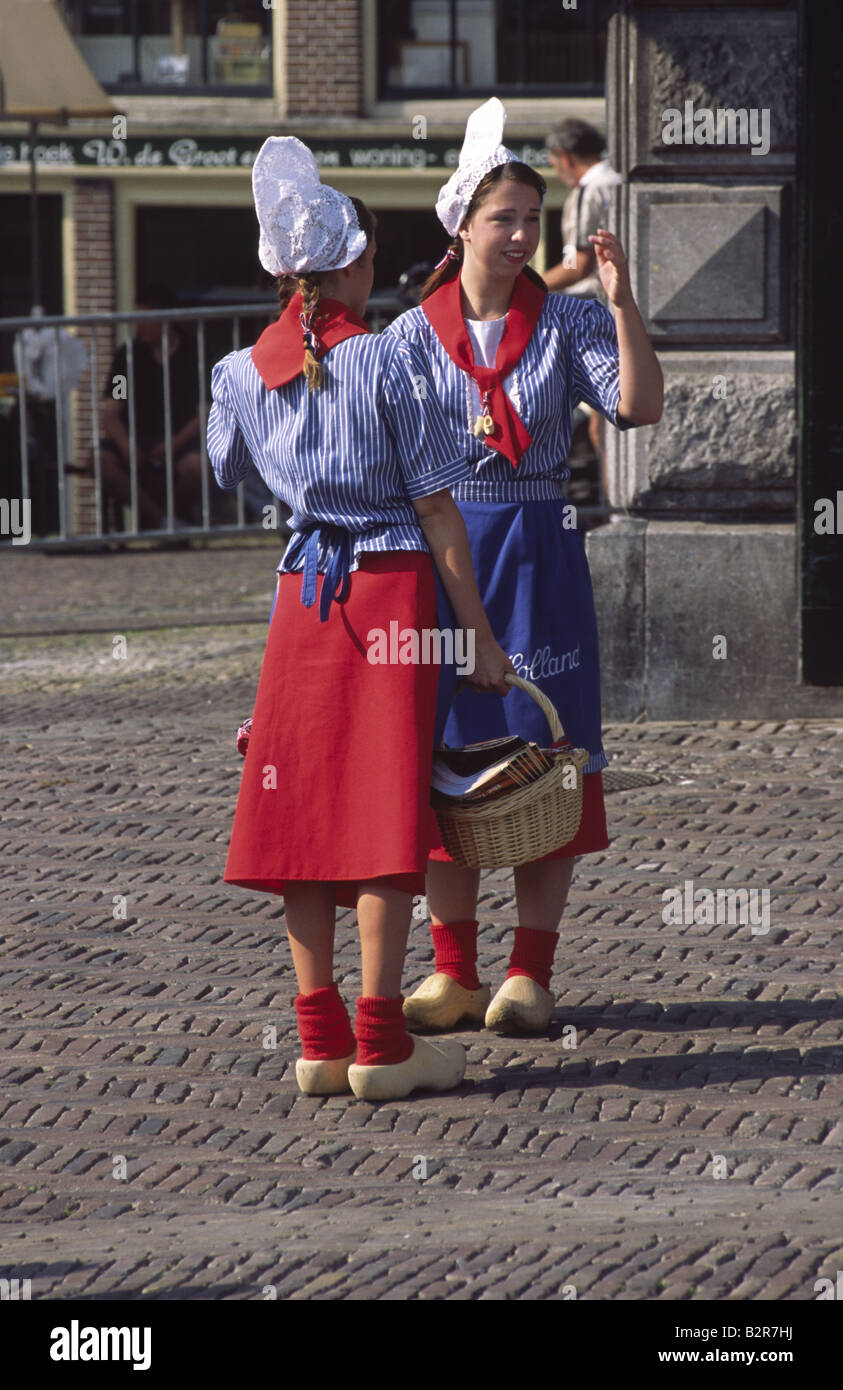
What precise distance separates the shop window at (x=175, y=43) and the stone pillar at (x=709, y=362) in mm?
11763

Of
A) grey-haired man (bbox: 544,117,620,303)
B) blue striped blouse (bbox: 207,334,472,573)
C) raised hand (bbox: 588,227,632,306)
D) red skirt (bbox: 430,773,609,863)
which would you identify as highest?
grey-haired man (bbox: 544,117,620,303)

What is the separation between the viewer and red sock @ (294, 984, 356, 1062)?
436 cm

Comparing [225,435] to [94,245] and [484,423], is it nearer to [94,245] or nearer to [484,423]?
[484,423]

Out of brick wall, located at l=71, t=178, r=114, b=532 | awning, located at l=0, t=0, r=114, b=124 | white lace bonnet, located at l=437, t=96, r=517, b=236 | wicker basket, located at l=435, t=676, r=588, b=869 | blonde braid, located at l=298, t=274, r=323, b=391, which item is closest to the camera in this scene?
blonde braid, located at l=298, t=274, r=323, b=391

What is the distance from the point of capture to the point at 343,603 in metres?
4.23

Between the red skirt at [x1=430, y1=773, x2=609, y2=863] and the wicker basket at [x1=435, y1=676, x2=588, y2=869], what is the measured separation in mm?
335

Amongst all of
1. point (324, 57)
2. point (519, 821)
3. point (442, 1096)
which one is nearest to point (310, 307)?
point (519, 821)

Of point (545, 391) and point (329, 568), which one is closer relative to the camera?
point (329, 568)

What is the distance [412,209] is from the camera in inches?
745

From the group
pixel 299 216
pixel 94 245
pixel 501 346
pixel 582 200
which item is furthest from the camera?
pixel 94 245

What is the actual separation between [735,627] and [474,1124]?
402 cm

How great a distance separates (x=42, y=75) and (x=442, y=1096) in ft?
41.1

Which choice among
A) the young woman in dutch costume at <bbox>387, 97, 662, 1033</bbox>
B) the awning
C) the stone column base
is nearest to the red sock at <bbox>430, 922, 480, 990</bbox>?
the young woman in dutch costume at <bbox>387, 97, 662, 1033</bbox>

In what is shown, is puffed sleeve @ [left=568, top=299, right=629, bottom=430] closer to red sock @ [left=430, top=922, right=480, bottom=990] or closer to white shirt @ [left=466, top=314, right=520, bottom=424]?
white shirt @ [left=466, top=314, right=520, bottom=424]
